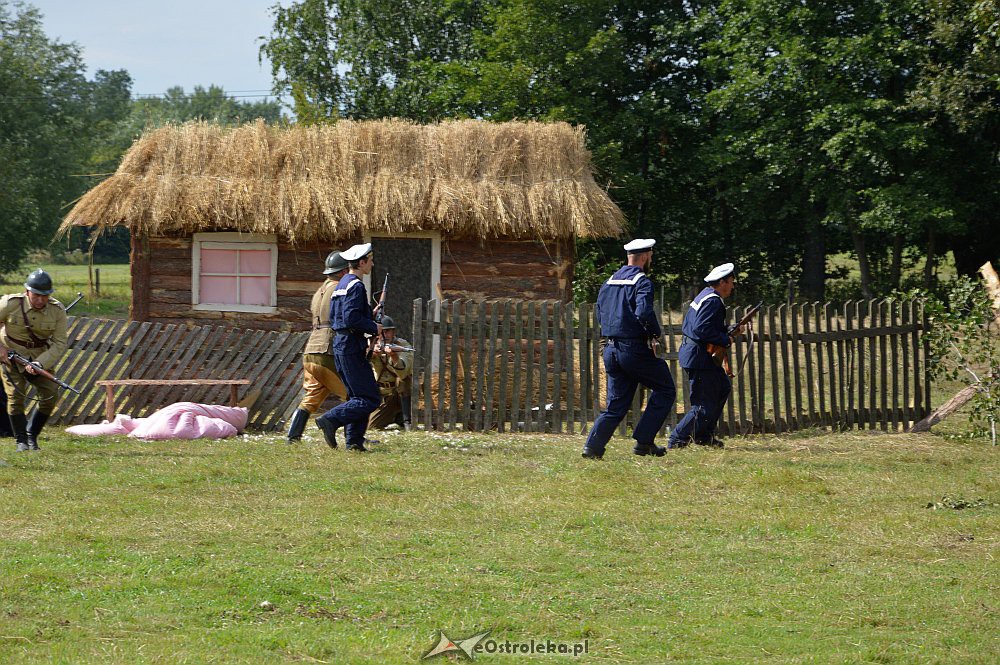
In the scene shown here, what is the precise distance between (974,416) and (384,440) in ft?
20.0

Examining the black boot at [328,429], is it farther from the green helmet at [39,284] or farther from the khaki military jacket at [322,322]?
the green helmet at [39,284]

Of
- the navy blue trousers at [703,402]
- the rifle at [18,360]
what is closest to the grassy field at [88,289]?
the rifle at [18,360]

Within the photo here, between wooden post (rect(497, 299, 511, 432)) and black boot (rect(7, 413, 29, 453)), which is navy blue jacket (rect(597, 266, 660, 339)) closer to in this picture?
wooden post (rect(497, 299, 511, 432))

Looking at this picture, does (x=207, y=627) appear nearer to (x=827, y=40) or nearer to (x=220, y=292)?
(x=220, y=292)

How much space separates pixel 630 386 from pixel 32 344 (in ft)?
18.0

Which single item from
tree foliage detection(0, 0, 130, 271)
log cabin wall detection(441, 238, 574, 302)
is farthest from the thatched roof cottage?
tree foliage detection(0, 0, 130, 271)

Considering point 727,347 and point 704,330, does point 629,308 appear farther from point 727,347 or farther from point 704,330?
point 727,347

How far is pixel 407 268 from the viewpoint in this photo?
1473cm

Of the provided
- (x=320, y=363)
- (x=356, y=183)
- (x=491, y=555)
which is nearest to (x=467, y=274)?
(x=356, y=183)

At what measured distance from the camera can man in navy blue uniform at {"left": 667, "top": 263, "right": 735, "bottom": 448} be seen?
1004cm

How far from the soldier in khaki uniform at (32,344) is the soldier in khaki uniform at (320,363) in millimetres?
2242

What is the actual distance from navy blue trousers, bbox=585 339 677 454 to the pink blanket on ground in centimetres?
402

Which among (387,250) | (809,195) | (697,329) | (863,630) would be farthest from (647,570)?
(809,195)

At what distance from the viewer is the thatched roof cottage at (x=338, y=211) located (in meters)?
14.2
